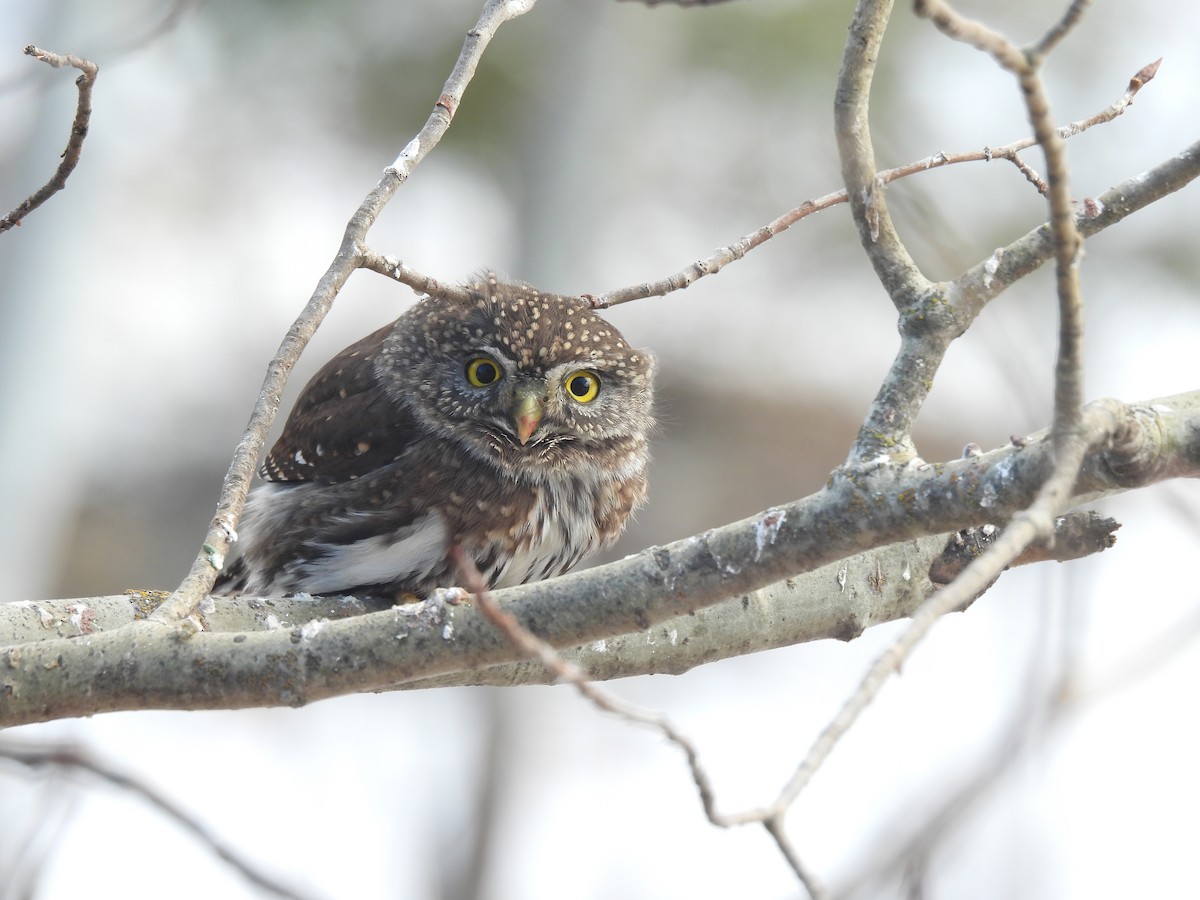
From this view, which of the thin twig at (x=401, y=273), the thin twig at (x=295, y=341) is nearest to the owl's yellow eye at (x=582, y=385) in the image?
the thin twig at (x=401, y=273)

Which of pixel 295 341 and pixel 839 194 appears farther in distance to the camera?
pixel 839 194

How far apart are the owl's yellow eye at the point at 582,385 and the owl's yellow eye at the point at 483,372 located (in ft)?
0.75

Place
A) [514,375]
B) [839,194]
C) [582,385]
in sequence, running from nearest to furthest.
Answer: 1. [839,194]
2. [514,375]
3. [582,385]

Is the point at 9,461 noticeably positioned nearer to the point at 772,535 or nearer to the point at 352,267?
the point at 352,267

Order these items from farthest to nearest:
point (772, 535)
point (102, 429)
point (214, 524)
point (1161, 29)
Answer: point (1161, 29) → point (102, 429) → point (214, 524) → point (772, 535)

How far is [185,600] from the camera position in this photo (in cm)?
196

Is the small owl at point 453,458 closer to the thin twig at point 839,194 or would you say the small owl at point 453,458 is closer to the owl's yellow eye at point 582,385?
the owl's yellow eye at point 582,385

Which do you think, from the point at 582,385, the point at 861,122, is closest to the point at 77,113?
the point at 861,122

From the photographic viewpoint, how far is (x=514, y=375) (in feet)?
11.8

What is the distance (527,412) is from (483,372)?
0.25 metres

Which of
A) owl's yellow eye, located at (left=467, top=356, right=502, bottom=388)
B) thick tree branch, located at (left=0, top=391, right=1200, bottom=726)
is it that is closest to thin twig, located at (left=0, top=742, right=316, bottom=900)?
thick tree branch, located at (left=0, top=391, right=1200, bottom=726)

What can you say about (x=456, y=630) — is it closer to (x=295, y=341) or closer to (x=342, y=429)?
(x=295, y=341)

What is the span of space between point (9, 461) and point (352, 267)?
5.31m

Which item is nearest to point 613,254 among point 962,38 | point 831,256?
Answer: point 831,256
